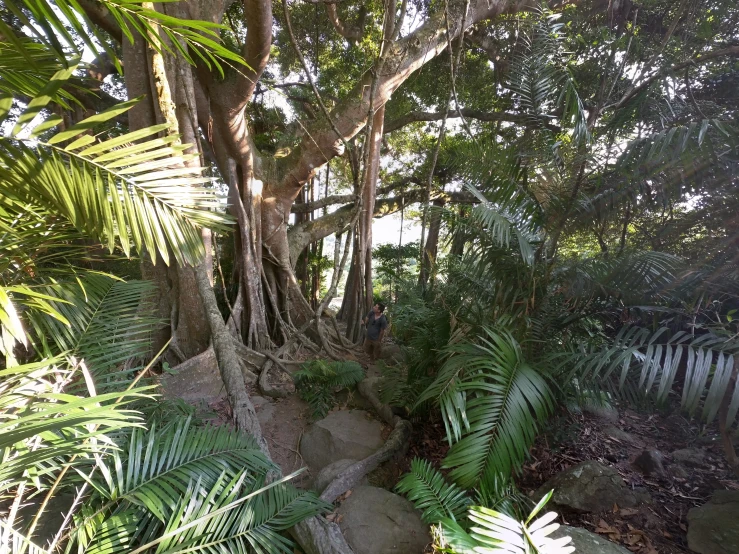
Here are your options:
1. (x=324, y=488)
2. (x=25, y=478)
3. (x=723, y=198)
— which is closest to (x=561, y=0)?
(x=723, y=198)

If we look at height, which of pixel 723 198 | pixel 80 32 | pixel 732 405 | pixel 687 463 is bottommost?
pixel 687 463

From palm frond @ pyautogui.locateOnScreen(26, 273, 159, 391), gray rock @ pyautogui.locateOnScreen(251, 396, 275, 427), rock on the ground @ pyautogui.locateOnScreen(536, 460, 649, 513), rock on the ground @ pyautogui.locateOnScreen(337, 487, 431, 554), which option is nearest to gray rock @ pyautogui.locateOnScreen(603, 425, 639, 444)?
rock on the ground @ pyautogui.locateOnScreen(536, 460, 649, 513)

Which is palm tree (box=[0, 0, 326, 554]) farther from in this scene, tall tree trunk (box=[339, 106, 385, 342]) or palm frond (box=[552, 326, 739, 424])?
tall tree trunk (box=[339, 106, 385, 342])

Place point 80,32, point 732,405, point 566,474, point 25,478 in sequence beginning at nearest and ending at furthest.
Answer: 1. point 80,32
2. point 25,478
3. point 732,405
4. point 566,474

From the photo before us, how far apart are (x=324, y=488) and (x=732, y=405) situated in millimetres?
1897

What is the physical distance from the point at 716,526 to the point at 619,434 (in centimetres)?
97

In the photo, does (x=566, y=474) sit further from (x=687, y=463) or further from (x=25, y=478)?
(x=25, y=478)

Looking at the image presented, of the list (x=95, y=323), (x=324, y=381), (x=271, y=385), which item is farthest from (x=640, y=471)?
(x=95, y=323)

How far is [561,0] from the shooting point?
4.65 metres

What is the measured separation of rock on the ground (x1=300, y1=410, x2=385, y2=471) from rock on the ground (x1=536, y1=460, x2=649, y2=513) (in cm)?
116

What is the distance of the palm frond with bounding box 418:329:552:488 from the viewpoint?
5.25 ft

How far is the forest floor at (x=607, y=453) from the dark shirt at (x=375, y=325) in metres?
1.22

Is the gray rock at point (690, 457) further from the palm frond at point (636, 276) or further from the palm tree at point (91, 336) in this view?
the palm tree at point (91, 336)

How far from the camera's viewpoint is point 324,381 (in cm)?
326
